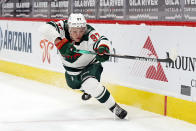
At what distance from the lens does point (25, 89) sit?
5484 mm

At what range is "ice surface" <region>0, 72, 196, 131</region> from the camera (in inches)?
141

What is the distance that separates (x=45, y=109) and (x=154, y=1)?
5.61ft

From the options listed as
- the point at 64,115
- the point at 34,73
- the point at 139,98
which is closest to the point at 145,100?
the point at 139,98

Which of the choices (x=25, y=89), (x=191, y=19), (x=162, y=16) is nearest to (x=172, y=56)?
(x=191, y=19)

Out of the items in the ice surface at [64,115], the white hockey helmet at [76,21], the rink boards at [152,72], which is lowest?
the ice surface at [64,115]

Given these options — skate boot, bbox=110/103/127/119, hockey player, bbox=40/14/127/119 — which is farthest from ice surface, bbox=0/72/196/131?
hockey player, bbox=40/14/127/119

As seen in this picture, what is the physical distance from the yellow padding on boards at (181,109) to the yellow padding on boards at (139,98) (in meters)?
0.12

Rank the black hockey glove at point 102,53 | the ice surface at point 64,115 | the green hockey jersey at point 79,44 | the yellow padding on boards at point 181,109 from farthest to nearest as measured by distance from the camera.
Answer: the green hockey jersey at point 79,44 < the yellow padding on boards at point 181,109 < the ice surface at point 64,115 < the black hockey glove at point 102,53

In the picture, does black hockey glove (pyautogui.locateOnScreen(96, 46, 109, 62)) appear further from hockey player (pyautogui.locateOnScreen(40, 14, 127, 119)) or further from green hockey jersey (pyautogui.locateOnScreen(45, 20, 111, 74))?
green hockey jersey (pyautogui.locateOnScreen(45, 20, 111, 74))

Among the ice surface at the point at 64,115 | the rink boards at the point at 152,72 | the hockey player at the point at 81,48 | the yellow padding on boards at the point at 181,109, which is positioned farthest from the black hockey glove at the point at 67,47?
the yellow padding on boards at the point at 181,109

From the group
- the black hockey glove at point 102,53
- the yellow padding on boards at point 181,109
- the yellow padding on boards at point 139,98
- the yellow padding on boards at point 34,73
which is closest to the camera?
the black hockey glove at point 102,53

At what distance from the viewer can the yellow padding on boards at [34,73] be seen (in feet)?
18.6

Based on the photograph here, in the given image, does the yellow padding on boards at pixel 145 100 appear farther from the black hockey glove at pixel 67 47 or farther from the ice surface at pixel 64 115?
the black hockey glove at pixel 67 47

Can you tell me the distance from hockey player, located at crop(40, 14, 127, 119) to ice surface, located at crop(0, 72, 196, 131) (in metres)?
0.23
